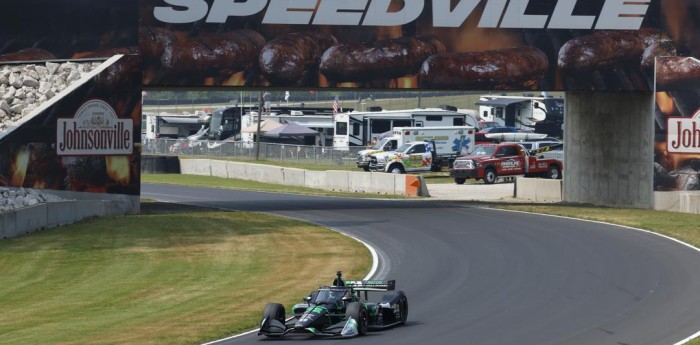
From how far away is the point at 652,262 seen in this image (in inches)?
1069

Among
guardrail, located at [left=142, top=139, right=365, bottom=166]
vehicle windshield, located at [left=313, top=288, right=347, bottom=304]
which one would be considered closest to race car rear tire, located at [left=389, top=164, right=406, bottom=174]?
guardrail, located at [left=142, top=139, right=365, bottom=166]

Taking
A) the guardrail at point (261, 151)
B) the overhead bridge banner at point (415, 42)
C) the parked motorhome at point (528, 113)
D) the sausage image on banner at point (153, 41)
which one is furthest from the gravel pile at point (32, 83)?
the parked motorhome at point (528, 113)

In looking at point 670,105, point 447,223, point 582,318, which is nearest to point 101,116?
point 447,223

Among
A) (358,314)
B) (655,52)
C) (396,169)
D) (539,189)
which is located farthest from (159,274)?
(396,169)

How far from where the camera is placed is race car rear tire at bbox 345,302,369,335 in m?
18.3

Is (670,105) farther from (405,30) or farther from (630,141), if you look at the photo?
(405,30)

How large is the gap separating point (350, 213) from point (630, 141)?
10.6 metres

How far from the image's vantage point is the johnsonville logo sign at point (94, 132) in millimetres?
37625

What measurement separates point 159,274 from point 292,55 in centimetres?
1494

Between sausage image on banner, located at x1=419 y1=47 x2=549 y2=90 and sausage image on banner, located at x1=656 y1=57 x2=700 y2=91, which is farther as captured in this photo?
sausage image on banner, located at x1=656 y1=57 x2=700 y2=91

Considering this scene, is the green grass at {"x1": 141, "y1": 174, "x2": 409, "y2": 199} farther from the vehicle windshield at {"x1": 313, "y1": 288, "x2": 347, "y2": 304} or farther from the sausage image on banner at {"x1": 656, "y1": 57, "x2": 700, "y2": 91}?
the vehicle windshield at {"x1": 313, "y1": 288, "x2": 347, "y2": 304}

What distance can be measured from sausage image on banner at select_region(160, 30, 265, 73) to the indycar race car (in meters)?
21.0

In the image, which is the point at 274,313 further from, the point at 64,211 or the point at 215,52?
the point at 215,52

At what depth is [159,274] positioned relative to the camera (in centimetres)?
2641
